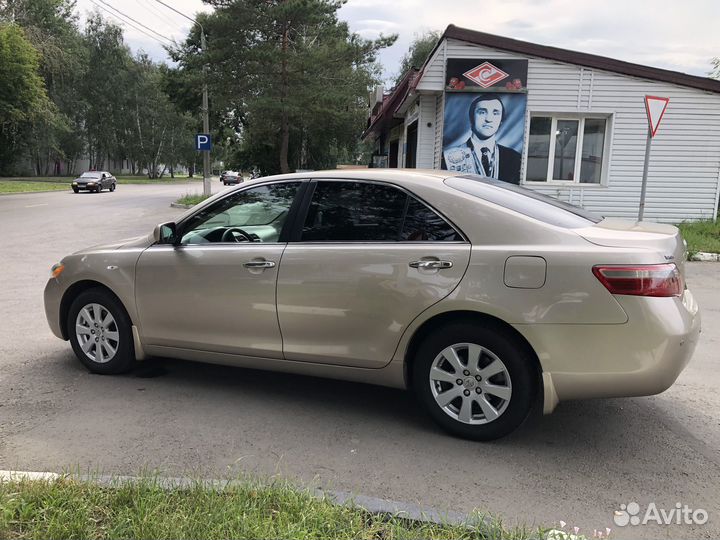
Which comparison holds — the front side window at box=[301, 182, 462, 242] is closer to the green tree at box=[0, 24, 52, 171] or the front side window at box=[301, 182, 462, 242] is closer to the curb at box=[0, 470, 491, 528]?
the curb at box=[0, 470, 491, 528]

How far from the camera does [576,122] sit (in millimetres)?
13305

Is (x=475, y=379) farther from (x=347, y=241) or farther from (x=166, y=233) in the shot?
(x=166, y=233)

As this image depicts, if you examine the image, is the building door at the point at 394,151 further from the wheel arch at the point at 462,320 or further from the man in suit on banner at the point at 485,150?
the wheel arch at the point at 462,320

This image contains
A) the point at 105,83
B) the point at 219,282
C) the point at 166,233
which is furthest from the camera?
the point at 105,83

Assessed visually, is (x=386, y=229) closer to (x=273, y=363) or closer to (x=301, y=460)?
(x=273, y=363)

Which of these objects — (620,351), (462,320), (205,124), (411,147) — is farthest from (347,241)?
(205,124)

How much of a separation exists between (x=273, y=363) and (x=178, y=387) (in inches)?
36.9

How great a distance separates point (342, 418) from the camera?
3.80m

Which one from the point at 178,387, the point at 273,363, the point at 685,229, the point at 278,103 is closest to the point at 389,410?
the point at 273,363

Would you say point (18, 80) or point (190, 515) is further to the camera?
point (18, 80)

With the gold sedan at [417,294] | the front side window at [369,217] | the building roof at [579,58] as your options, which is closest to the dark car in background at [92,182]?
the building roof at [579,58]

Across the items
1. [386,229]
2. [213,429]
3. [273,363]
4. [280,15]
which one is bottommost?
[213,429]

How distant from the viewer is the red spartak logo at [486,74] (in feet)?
40.9

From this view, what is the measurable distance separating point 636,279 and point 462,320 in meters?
0.97
